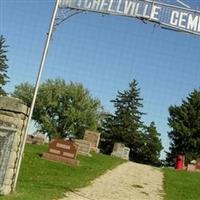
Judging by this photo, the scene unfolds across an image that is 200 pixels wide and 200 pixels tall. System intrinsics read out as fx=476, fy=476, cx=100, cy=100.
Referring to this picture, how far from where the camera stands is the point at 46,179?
17438 millimetres

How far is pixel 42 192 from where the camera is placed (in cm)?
1363

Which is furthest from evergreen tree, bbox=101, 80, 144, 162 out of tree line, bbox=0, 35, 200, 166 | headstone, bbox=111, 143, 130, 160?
headstone, bbox=111, 143, 130, 160

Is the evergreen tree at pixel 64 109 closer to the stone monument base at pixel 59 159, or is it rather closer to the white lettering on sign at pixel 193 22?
the stone monument base at pixel 59 159

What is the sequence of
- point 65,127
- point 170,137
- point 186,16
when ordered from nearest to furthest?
point 186,16 → point 170,137 → point 65,127

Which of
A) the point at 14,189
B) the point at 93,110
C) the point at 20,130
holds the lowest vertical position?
the point at 14,189

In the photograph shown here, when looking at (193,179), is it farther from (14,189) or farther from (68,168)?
(14,189)

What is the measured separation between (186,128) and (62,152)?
5263cm

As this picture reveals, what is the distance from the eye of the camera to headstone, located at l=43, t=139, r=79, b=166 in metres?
25.2

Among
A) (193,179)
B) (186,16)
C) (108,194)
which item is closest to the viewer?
(186,16)

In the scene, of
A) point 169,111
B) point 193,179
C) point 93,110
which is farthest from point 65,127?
point 193,179

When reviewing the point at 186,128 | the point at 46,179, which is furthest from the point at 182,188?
the point at 186,128

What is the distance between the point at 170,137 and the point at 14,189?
221 ft

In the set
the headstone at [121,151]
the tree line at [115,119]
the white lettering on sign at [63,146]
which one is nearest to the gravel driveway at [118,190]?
the white lettering on sign at [63,146]

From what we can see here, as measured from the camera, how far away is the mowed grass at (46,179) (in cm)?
1317
